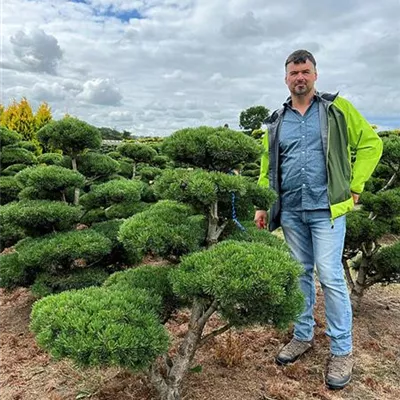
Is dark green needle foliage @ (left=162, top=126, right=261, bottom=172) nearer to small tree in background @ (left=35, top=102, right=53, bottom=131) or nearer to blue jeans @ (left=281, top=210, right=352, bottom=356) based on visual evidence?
blue jeans @ (left=281, top=210, right=352, bottom=356)

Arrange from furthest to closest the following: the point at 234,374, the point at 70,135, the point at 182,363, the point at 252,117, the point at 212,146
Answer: the point at 252,117
the point at 70,135
the point at 234,374
the point at 212,146
the point at 182,363

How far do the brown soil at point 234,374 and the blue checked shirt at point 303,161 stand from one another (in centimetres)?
112

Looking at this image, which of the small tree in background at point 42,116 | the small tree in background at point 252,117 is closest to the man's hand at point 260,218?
the small tree in background at point 42,116

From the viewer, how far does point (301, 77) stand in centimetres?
265

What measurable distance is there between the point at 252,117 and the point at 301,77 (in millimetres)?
29445

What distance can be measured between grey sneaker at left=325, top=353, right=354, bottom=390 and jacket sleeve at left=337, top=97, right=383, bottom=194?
44.7 inches

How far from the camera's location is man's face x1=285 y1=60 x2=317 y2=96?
A: 2.63 metres

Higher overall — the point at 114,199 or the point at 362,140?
the point at 362,140

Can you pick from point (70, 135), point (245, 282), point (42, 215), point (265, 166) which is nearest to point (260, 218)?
point (265, 166)

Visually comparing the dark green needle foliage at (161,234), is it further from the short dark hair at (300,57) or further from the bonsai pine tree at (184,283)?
the short dark hair at (300,57)

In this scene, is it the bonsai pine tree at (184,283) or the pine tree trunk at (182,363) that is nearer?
the bonsai pine tree at (184,283)

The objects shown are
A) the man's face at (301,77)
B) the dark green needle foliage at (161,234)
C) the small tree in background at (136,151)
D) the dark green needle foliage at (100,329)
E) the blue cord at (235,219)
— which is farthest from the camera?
the small tree in background at (136,151)

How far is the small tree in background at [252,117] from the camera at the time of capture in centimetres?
3108

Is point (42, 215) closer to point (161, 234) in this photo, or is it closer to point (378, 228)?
point (161, 234)
